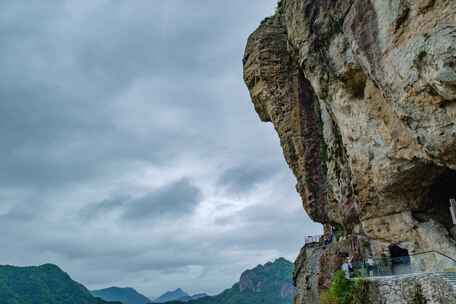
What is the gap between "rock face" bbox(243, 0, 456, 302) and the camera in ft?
47.0

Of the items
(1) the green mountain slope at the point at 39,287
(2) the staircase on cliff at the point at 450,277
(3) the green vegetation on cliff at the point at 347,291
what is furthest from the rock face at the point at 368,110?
(1) the green mountain slope at the point at 39,287

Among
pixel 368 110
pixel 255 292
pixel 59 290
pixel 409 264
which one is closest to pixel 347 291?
pixel 409 264

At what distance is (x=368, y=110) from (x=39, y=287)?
153m

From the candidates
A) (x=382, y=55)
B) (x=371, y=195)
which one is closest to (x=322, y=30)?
(x=382, y=55)

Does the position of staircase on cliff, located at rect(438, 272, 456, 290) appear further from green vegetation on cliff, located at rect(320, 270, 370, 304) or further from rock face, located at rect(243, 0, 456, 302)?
rock face, located at rect(243, 0, 456, 302)

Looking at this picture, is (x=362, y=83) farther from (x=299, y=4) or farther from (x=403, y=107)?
(x=299, y=4)

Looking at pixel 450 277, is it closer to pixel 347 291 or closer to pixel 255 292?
pixel 347 291

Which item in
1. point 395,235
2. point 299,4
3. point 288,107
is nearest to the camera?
point 395,235

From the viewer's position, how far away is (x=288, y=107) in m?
29.1

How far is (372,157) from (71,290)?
510 ft

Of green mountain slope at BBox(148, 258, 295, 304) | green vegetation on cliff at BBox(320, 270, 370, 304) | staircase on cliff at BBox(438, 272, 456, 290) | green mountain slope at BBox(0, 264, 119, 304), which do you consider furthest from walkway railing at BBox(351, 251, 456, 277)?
green mountain slope at BBox(148, 258, 295, 304)

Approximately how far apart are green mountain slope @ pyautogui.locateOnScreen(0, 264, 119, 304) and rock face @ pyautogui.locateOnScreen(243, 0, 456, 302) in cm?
12676

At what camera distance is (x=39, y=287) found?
141m

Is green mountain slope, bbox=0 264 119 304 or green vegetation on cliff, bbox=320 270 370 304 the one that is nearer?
A: green vegetation on cliff, bbox=320 270 370 304
